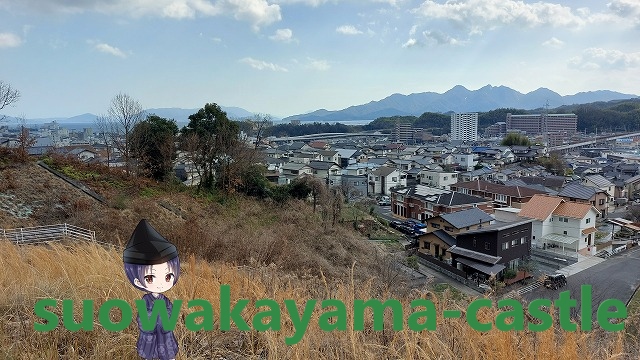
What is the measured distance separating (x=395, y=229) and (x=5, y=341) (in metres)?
20.9

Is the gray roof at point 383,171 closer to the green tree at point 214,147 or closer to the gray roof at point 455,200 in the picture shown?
the gray roof at point 455,200

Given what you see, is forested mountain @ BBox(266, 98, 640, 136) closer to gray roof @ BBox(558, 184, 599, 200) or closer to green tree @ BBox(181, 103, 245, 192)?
gray roof @ BBox(558, 184, 599, 200)

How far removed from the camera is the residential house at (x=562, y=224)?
1870cm

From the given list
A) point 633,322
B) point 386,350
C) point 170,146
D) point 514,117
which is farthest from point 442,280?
point 514,117

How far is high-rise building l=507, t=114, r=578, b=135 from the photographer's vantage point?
74438 millimetres

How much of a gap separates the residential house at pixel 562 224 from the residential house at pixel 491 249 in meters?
2.96

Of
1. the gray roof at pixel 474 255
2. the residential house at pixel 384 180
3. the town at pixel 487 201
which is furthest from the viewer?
the residential house at pixel 384 180

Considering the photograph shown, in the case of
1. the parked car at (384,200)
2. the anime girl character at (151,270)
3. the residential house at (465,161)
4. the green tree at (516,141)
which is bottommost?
the parked car at (384,200)

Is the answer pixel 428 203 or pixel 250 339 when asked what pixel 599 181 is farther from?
pixel 250 339

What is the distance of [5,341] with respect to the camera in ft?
6.39

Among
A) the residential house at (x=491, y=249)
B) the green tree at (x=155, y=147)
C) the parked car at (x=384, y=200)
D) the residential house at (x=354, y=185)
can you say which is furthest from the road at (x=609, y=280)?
the residential house at (x=354, y=185)

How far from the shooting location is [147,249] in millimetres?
1051

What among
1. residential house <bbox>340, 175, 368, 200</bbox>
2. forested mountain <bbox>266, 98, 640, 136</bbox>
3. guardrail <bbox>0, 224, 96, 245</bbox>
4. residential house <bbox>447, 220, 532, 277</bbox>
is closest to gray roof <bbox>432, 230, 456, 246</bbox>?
residential house <bbox>447, 220, 532, 277</bbox>

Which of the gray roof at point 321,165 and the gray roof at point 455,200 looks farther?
the gray roof at point 321,165
